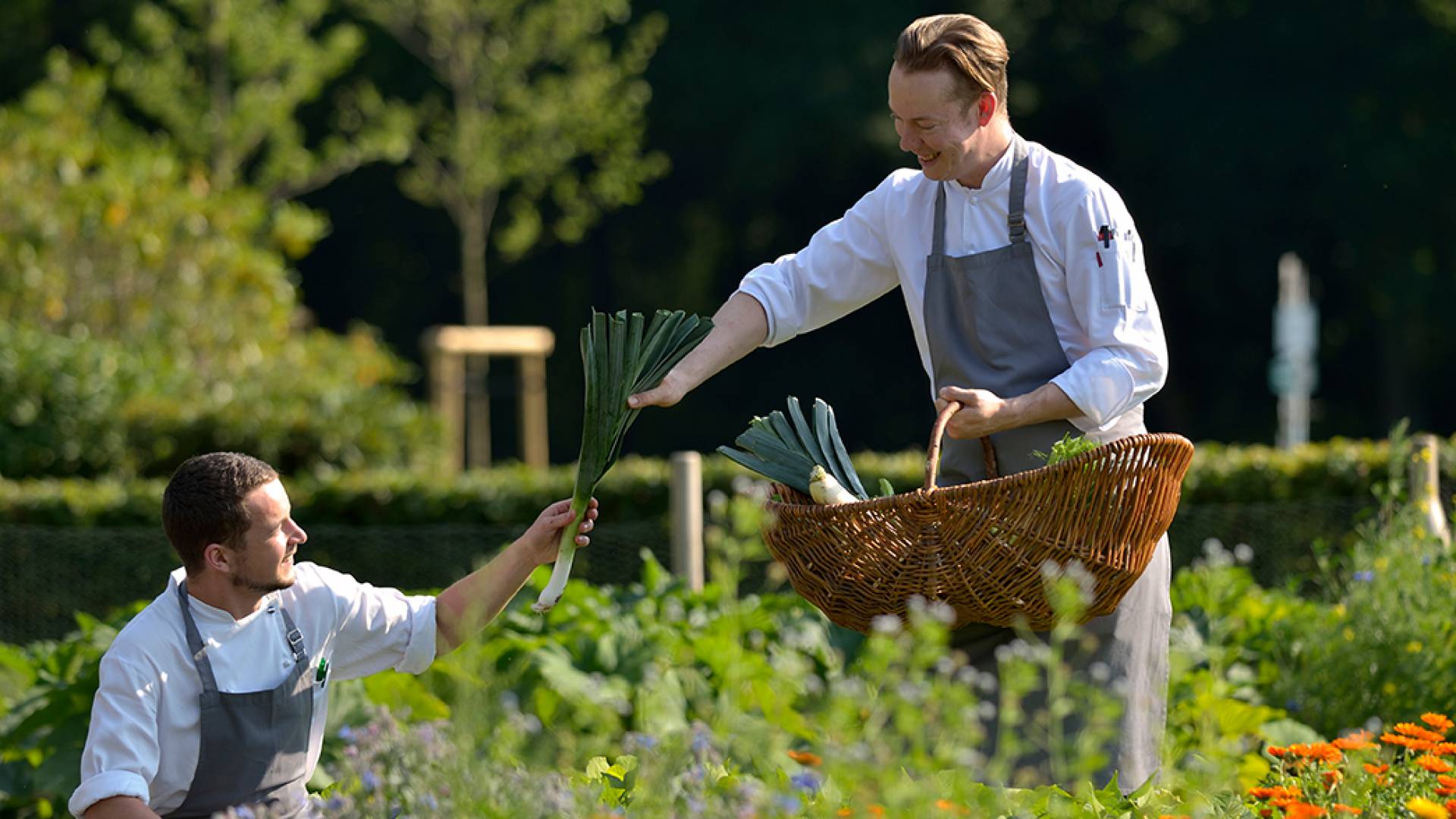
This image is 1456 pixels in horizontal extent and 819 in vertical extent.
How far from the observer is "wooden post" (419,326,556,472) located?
40.2 ft

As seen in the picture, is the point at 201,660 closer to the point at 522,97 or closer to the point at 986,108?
the point at 986,108

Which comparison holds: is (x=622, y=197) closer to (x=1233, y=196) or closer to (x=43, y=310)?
(x=43, y=310)

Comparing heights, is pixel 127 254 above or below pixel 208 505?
above

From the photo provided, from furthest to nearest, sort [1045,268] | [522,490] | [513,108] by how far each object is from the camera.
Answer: [513,108] → [522,490] → [1045,268]

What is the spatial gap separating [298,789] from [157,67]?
1215cm

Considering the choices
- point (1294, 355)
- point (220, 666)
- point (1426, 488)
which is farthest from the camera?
point (1294, 355)

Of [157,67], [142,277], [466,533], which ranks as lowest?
[466,533]

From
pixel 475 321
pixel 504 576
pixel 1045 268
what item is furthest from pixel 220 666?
pixel 475 321

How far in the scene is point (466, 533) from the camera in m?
7.91

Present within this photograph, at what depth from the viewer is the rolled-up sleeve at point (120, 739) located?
245cm

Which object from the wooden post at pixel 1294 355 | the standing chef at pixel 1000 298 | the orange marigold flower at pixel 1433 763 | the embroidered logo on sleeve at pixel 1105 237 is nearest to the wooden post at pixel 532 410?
the wooden post at pixel 1294 355

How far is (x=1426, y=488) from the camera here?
17.3 ft

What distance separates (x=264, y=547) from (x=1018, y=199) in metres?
1.33

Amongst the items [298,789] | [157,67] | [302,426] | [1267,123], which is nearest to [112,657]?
[298,789]
